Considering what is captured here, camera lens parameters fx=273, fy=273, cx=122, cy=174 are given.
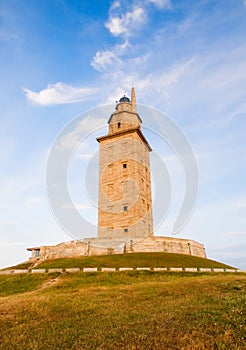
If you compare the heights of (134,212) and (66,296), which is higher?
(134,212)

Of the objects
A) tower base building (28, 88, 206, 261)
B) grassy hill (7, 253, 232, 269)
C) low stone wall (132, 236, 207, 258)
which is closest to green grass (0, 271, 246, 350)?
grassy hill (7, 253, 232, 269)

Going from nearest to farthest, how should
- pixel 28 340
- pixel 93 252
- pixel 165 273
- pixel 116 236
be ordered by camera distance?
pixel 28 340 < pixel 165 273 < pixel 93 252 < pixel 116 236

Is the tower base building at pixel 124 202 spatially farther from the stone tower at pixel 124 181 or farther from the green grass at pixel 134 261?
the green grass at pixel 134 261

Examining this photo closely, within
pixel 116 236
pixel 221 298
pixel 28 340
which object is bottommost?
pixel 28 340

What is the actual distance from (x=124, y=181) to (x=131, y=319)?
137ft

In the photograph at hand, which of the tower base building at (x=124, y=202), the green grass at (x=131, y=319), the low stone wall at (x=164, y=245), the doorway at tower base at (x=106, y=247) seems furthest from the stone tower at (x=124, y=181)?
the green grass at (x=131, y=319)

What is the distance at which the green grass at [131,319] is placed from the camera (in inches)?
363

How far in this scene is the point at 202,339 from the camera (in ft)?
29.1

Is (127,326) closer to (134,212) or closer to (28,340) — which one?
(28,340)

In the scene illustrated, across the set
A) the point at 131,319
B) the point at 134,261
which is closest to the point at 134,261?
the point at 134,261

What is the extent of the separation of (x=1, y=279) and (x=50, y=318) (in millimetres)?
21649

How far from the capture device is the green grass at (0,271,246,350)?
9227mm

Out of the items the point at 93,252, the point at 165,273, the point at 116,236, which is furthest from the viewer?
the point at 116,236

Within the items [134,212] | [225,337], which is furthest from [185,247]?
[225,337]
